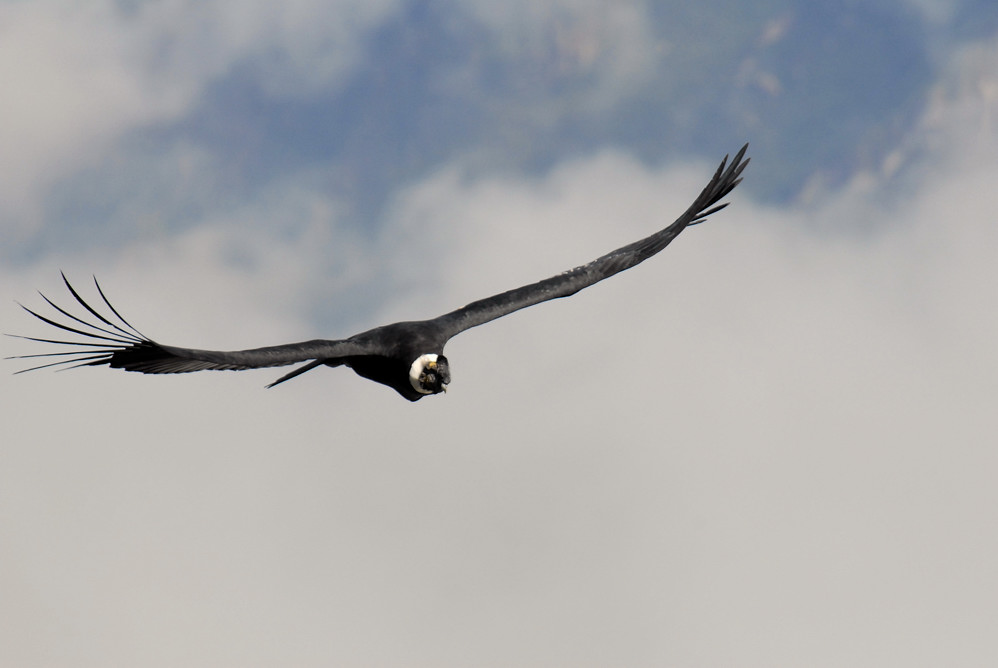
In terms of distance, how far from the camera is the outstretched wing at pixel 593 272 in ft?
60.5

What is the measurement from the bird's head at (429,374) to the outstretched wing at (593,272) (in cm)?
85

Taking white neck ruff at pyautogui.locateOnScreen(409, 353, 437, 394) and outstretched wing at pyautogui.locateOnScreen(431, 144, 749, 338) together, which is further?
outstretched wing at pyautogui.locateOnScreen(431, 144, 749, 338)

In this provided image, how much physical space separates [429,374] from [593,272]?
12.7ft

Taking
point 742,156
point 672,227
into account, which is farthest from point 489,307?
point 742,156

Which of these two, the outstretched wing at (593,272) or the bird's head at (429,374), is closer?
the bird's head at (429,374)

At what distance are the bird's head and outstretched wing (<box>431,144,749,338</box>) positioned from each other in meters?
0.85

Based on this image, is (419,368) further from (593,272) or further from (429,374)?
(593,272)

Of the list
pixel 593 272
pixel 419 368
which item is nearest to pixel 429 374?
pixel 419 368

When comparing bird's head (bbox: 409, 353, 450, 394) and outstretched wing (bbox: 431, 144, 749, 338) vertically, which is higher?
outstretched wing (bbox: 431, 144, 749, 338)

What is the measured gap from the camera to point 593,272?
19.5m

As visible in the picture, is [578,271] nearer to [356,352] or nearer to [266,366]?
[356,352]

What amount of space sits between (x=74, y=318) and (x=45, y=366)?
2.54 feet

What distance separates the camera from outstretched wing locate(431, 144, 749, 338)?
1844 cm

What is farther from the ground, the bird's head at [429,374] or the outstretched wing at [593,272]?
the outstretched wing at [593,272]
